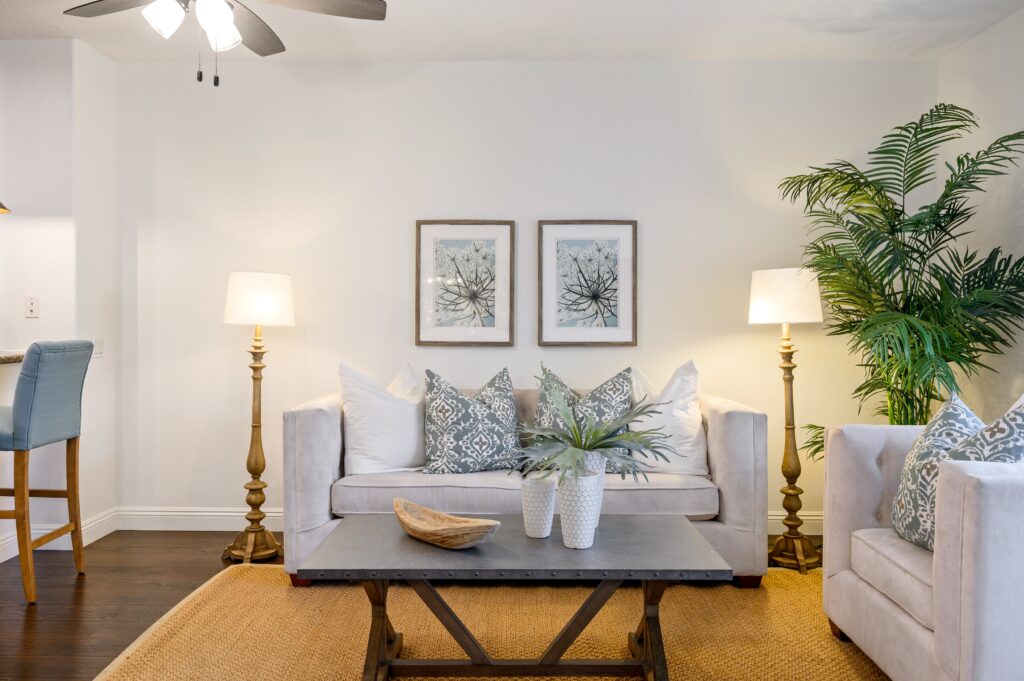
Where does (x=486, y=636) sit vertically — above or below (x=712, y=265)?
below

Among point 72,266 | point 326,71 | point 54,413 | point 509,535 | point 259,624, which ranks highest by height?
point 326,71

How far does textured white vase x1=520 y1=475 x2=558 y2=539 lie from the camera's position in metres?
2.07

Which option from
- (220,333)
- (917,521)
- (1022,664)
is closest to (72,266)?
(220,333)

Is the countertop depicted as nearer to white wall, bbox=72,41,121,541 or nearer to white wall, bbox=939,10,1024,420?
white wall, bbox=72,41,121,541

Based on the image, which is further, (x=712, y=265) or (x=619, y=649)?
(x=712, y=265)

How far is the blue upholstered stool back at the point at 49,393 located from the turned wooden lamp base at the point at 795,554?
318 centimetres

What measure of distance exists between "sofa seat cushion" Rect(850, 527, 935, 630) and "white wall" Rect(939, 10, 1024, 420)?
1444mm

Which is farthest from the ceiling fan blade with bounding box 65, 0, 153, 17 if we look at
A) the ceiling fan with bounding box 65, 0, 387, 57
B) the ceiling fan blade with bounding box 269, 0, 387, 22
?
the ceiling fan blade with bounding box 269, 0, 387, 22

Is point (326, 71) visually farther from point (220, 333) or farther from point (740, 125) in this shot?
point (740, 125)

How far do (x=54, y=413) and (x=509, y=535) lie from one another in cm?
200

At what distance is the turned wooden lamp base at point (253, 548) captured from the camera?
3.21 metres

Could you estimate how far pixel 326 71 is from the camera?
3730mm

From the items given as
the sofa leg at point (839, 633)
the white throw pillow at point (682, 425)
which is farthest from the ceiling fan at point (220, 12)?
the sofa leg at point (839, 633)

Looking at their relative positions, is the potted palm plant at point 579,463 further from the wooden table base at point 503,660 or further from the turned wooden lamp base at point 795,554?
the turned wooden lamp base at point 795,554
